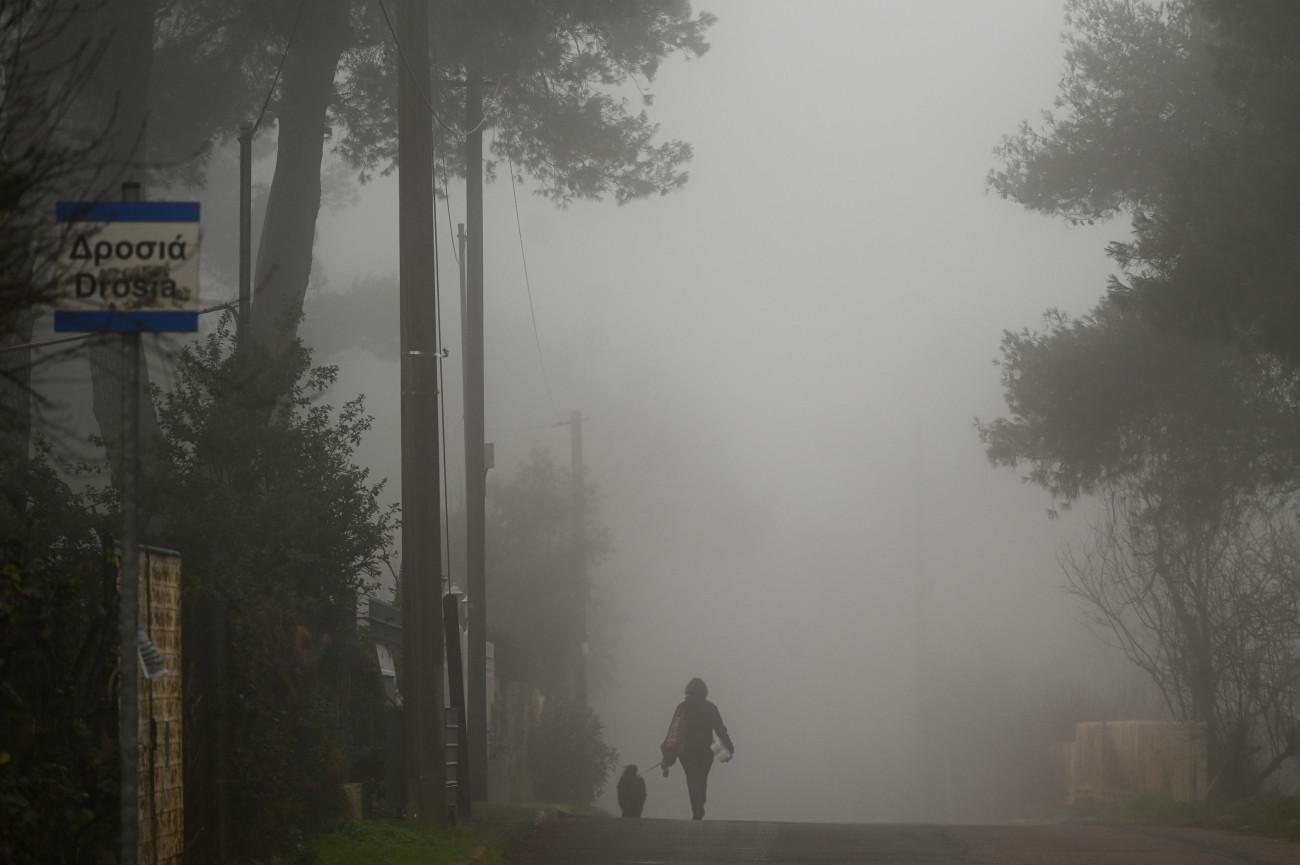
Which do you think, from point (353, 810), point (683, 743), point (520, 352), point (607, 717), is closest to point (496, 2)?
point (683, 743)

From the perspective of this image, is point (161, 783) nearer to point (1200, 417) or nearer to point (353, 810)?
point (353, 810)

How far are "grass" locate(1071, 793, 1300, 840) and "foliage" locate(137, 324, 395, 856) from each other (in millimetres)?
7913

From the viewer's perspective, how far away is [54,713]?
237 inches

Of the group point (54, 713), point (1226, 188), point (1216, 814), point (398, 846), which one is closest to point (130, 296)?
point (54, 713)

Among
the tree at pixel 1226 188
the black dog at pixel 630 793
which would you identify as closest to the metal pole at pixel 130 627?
the tree at pixel 1226 188

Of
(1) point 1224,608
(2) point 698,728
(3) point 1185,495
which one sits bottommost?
(2) point 698,728

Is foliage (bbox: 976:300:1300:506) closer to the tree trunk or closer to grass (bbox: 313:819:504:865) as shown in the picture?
the tree trunk

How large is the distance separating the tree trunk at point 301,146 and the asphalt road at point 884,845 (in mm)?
8236

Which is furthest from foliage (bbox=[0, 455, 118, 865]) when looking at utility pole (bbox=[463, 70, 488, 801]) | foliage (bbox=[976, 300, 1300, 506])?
foliage (bbox=[976, 300, 1300, 506])

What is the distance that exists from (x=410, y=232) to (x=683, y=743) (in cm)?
804

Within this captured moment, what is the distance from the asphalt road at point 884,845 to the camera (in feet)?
35.5

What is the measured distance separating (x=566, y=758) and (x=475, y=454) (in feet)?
26.2

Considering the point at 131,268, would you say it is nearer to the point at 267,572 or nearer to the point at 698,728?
the point at 267,572

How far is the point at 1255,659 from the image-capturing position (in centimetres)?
1681
